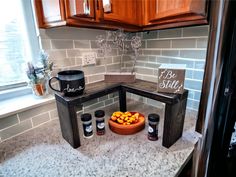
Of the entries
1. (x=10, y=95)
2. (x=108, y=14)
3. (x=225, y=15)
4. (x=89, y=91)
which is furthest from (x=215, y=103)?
(x=10, y=95)

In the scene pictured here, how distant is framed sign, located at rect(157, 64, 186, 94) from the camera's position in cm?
64

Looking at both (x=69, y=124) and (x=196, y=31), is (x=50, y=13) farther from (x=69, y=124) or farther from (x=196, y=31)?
(x=196, y=31)

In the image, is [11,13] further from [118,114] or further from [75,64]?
[118,114]

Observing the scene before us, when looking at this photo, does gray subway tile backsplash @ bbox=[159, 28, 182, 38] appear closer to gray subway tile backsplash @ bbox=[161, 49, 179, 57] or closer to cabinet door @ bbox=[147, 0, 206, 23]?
gray subway tile backsplash @ bbox=[161, 49, 179, 57]

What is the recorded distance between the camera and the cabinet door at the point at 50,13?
0.66 m

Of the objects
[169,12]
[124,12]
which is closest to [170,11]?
[169,12]

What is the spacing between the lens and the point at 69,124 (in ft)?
2.24

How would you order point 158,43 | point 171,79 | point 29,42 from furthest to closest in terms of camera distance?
point 158,43 < point 29,42 < point 171,79

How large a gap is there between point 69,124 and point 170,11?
0.77m

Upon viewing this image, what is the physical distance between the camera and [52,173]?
22.5 inches

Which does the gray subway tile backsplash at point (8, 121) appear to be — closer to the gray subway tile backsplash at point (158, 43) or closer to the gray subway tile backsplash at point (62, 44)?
the gray subway tile backsplash at point (62, 44)

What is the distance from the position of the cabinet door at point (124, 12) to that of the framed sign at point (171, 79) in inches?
15.9

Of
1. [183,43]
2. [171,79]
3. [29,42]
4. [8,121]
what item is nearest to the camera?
[171,79]

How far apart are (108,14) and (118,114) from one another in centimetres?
58
